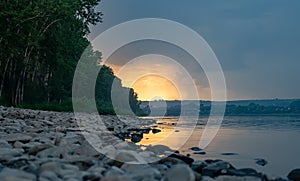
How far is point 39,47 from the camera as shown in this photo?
2453 centimetres

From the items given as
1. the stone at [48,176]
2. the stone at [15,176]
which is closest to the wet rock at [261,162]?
the stone at [48,176]

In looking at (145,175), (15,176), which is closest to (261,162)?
(145,175)

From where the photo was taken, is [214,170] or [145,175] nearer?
[145,175]

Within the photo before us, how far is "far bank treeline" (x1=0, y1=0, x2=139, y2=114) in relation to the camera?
18.0 m

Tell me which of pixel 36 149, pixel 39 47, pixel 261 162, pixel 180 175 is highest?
pixel 39 47

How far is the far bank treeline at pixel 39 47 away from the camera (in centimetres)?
1803

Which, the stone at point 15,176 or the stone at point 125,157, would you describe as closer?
the stone at point 15,176

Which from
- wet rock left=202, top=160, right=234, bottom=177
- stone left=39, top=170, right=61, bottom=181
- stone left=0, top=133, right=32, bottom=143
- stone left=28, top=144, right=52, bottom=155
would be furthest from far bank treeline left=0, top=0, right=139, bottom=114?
stone left=39, top=170, right=61, bottom=181

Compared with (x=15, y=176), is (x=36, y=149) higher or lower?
higher

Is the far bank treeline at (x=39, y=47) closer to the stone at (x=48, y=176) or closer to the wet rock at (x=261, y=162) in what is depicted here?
the wet rock at (x=261, y=162)

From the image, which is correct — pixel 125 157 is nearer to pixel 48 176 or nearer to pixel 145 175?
pixel 145 175

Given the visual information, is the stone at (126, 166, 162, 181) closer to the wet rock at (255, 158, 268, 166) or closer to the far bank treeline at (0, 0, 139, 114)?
the wet rock at (255, 158, 268, 166)

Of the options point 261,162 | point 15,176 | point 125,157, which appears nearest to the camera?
point 15,176

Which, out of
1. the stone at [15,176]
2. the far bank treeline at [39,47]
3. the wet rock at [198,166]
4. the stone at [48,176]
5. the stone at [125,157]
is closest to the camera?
the stone at [15,176]
